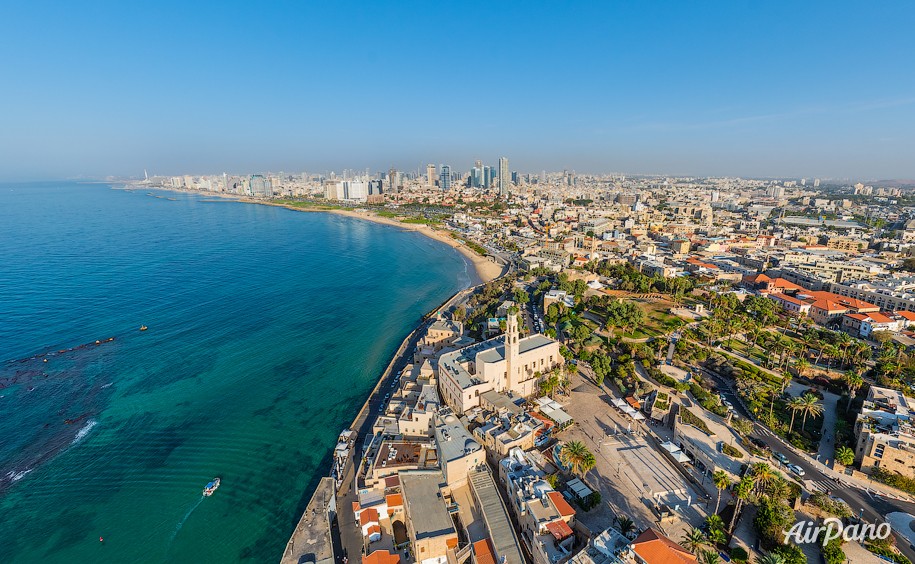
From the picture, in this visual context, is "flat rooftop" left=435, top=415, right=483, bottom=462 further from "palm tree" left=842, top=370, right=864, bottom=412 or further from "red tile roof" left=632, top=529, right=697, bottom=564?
"palm tree" left=842, top=370, right=864, bottom=412

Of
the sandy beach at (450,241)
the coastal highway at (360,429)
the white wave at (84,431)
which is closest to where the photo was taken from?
the coastal highway at (360,429)

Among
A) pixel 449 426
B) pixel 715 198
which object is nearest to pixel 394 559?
pixel 449 426

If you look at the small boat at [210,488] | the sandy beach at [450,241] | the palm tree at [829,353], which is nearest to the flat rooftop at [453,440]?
the small boat at [210,488]

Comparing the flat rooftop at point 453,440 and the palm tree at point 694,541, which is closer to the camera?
the palm tree at point 694,541

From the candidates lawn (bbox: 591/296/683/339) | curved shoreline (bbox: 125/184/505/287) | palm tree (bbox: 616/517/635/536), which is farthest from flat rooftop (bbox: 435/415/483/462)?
curved shoreline (bbox: 125/184/505/287)

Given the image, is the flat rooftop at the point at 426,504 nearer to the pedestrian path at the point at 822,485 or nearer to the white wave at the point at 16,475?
the pedestrian path at the point at 822,485

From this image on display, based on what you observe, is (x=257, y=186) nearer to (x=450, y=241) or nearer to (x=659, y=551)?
(x=450, y=241)

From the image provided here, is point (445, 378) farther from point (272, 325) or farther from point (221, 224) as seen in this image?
point (221, 224)
